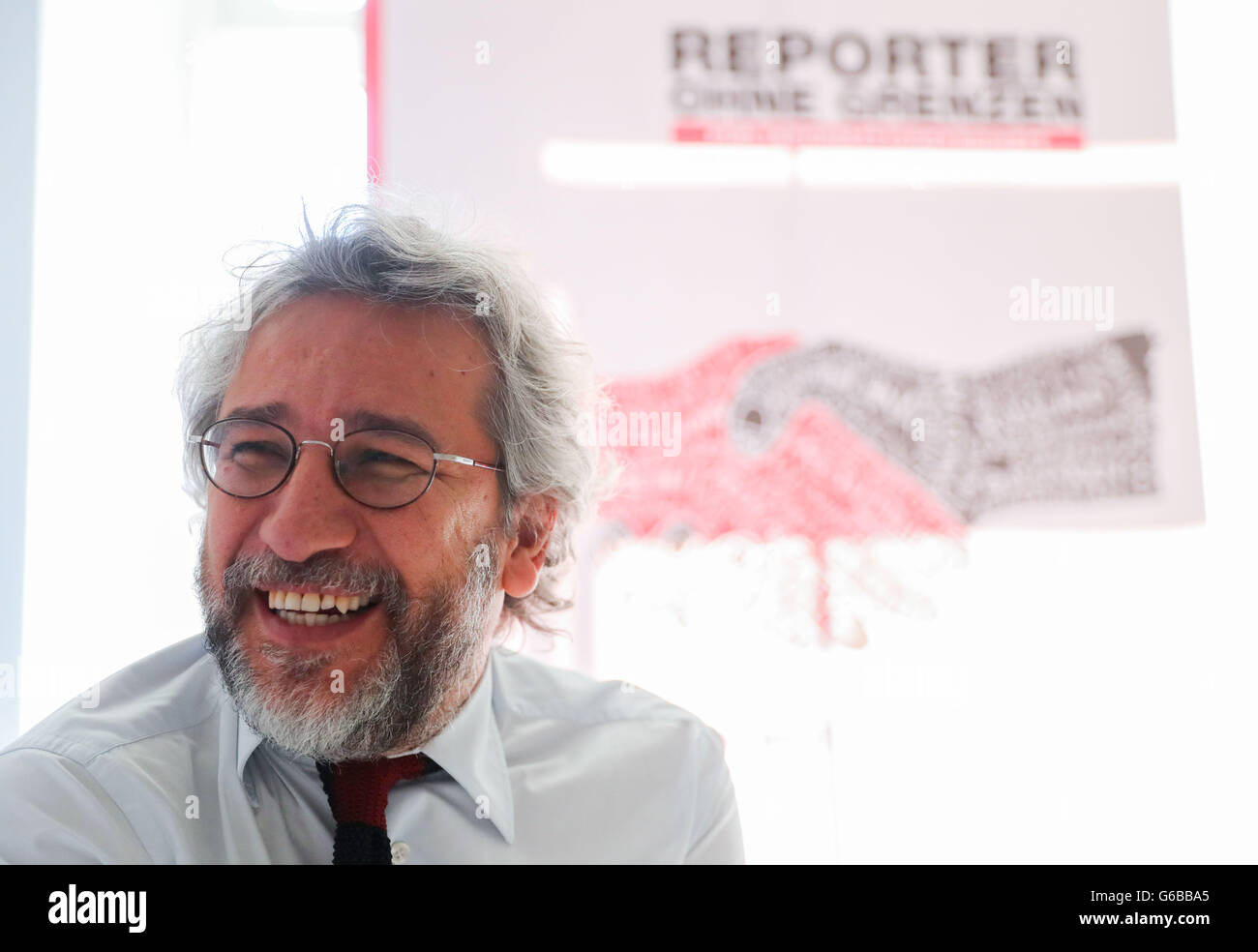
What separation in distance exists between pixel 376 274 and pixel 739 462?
942 mm

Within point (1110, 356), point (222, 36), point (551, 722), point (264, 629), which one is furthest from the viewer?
point (1110, 356)

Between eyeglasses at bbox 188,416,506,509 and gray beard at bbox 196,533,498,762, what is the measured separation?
81 millimetres

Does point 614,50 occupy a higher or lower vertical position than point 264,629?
higher

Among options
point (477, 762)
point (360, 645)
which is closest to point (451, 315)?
point (360, 645)

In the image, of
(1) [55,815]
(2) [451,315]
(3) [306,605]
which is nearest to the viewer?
(1) [55,815]

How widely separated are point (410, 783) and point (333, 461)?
379mm

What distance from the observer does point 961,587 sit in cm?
175

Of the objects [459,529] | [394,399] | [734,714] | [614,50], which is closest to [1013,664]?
[734,714]

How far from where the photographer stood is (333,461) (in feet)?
3.35

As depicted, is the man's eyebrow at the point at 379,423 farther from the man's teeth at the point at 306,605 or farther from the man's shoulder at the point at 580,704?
the man's shoulder at the point at 580,704

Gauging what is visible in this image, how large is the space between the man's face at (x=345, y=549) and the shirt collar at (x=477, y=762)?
0.9 inches

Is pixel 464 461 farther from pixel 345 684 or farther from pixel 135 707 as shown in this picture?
pixel 135 707

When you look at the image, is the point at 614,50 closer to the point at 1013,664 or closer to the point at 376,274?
the point at 376,274

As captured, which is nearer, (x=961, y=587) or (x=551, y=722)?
(x=551, y=722)
